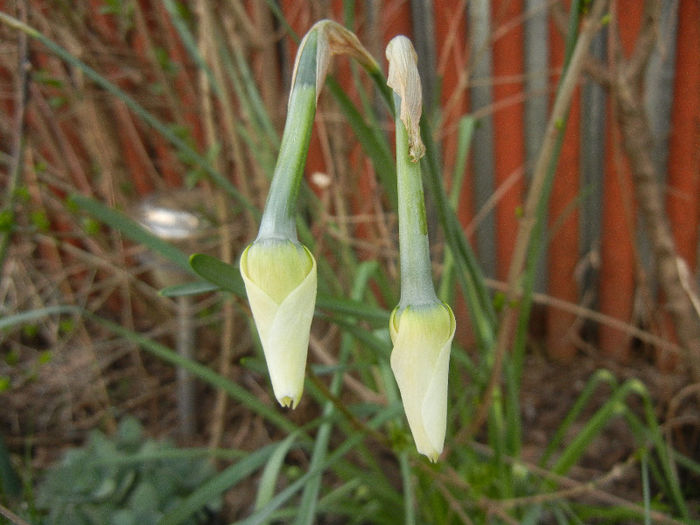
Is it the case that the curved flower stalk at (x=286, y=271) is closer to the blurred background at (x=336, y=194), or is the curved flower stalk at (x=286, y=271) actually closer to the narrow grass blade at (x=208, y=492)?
the narrow grass blade at (x=208, y=492)

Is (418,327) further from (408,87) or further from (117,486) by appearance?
(117,486)

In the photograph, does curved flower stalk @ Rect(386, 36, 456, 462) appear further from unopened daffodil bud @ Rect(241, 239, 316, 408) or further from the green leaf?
the green leaf

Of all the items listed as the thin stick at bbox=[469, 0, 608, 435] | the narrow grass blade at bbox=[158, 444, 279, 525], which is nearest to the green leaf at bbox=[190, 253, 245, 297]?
the narrow grass blade at bbox=[158, 444, 279, 525]

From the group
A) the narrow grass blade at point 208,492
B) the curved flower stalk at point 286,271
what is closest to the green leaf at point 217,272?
the curved flower stalk at point 286,271

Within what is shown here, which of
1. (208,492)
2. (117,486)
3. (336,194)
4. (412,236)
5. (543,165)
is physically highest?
(412,236)

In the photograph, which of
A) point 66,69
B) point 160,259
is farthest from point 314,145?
point 66,69

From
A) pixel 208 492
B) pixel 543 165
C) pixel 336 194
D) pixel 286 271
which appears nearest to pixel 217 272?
pixel 286 271
